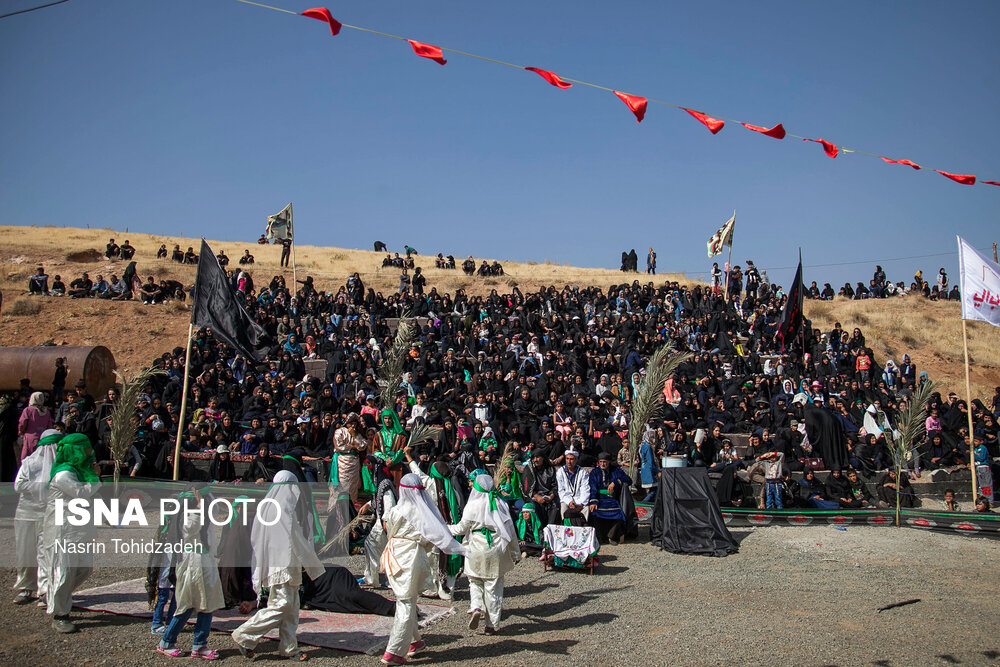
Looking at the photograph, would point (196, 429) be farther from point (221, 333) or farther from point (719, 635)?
point (719, 635)

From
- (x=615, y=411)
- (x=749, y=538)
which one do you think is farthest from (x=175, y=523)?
(x=615, y=411)

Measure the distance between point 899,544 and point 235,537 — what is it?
885 centimetres

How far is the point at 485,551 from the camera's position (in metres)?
7.15

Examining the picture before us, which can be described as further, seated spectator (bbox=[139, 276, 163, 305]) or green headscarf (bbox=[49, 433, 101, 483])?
seated spectator (bbox=[139, 276, 163, 305])

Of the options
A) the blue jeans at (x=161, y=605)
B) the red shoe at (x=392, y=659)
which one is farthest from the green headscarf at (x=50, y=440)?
the red shoe at (x=392, y=659)

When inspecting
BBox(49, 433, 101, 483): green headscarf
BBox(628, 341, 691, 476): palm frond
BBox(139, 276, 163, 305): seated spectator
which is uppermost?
BBox(139, 276, 163, 305): seated spectator

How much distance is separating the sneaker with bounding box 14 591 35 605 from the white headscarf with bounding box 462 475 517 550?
4460mm

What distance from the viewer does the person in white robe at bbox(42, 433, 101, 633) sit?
694cm

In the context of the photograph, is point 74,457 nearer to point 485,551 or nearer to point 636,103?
point 485,551

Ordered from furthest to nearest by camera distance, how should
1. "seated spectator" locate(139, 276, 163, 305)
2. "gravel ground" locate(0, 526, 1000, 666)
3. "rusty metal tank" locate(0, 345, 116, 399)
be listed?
"seated spectator" locate(139, 276, 163, 305) < "rusty metal tank" locate(0, 345, 116, 399) < "gravel ground" locate(0, 526, 1000, 666)

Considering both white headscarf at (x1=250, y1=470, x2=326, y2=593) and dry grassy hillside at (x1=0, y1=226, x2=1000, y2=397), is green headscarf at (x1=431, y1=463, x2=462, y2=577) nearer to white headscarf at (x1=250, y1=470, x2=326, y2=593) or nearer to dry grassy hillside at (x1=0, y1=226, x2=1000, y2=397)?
white headscarf at (x1=250, y1=470, x2=326, y2=593)

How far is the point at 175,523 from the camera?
6438 mm

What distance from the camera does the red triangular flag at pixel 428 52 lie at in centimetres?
870

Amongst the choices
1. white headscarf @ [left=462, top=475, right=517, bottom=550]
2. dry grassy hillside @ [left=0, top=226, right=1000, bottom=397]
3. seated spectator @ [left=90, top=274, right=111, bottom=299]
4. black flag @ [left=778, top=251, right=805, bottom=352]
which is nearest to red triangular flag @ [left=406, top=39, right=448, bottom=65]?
white headscarf @ [left=462, top=475, right=517, bottom=550]
